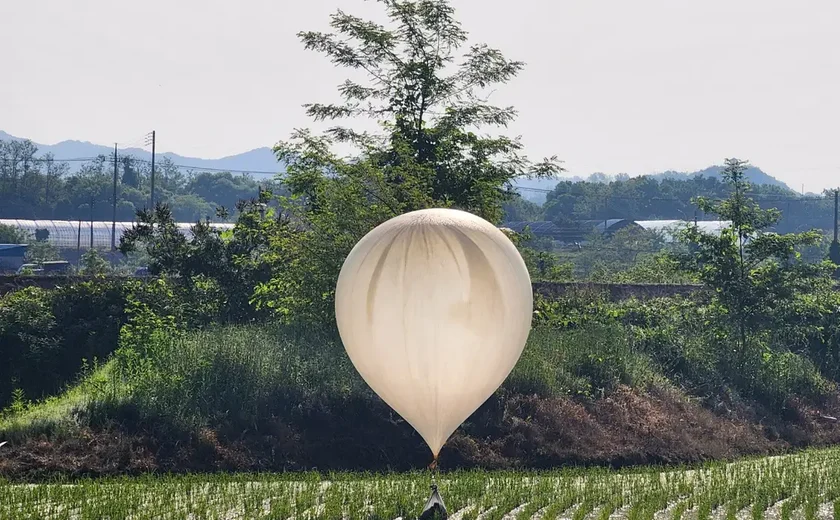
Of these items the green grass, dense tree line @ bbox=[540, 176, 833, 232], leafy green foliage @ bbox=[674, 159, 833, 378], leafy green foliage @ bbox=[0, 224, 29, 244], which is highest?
dense tree line @ bbox=[540, 176, 833, 232]

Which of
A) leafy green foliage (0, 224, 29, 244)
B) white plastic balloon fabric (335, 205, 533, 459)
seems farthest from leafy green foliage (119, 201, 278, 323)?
leafy green foliage (0, 224, 29, 244)

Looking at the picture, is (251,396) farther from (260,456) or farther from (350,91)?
(350,91)

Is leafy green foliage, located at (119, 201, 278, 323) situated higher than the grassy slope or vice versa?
leafy green foliage, located at (119, 201, 278, 323)

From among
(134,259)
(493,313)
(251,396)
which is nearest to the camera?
(493,313)

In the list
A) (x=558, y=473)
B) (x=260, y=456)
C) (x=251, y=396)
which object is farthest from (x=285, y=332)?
(x=558, y=473)

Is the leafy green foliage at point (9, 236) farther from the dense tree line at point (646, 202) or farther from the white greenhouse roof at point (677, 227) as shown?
the dense tree line at point (646, 202)

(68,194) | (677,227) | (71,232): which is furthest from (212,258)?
(68,194)

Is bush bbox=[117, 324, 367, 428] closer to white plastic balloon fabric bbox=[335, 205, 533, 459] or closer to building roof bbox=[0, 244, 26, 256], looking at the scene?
white plastic balloon fabric bbox=[335, 205, 533, 459]

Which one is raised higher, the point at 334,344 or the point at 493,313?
the point at 493,313
